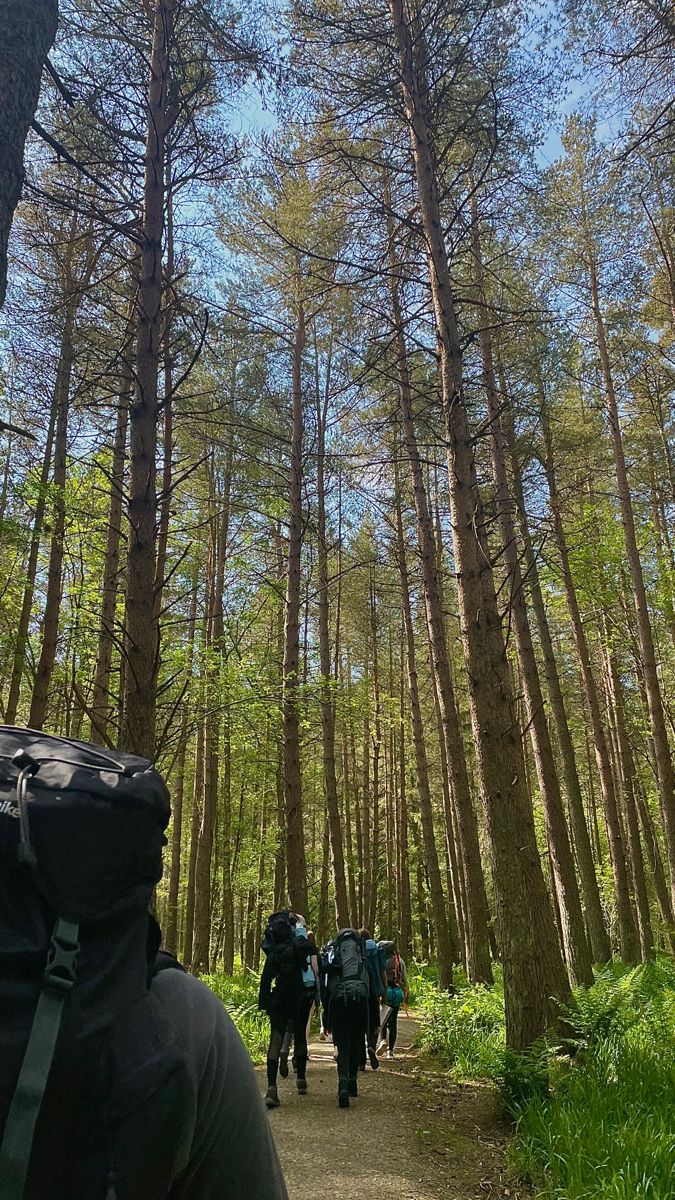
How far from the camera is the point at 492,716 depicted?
6430 millimetres

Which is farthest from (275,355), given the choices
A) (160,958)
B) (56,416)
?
(160,958)

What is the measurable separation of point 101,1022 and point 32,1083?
10 centimetres

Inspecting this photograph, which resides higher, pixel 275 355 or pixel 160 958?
pixel 275 355

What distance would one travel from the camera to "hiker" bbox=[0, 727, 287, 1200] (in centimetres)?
90

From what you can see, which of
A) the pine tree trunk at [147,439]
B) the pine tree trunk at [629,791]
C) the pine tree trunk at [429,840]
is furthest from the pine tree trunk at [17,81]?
the pine tree trunk at [629,791]

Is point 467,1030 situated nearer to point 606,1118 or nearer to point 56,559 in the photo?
point 606,1118

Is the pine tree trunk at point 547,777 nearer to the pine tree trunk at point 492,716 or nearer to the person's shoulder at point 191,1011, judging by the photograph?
the pine tree trunk at point 492,716

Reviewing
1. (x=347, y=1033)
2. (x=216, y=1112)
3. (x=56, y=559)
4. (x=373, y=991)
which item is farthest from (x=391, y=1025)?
(x=216, y=1112)

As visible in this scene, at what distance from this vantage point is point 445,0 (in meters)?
7.23

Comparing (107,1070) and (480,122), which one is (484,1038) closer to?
(107,1070)

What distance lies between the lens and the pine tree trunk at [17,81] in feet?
9.48

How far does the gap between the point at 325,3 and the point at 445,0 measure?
1.41 metres

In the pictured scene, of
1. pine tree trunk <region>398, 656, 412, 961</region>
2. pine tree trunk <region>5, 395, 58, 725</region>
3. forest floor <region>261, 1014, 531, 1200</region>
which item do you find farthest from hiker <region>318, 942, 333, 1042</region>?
pine tree trunk <region>398, 656, 412, 961</region>

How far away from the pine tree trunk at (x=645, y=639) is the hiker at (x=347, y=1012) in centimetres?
738
